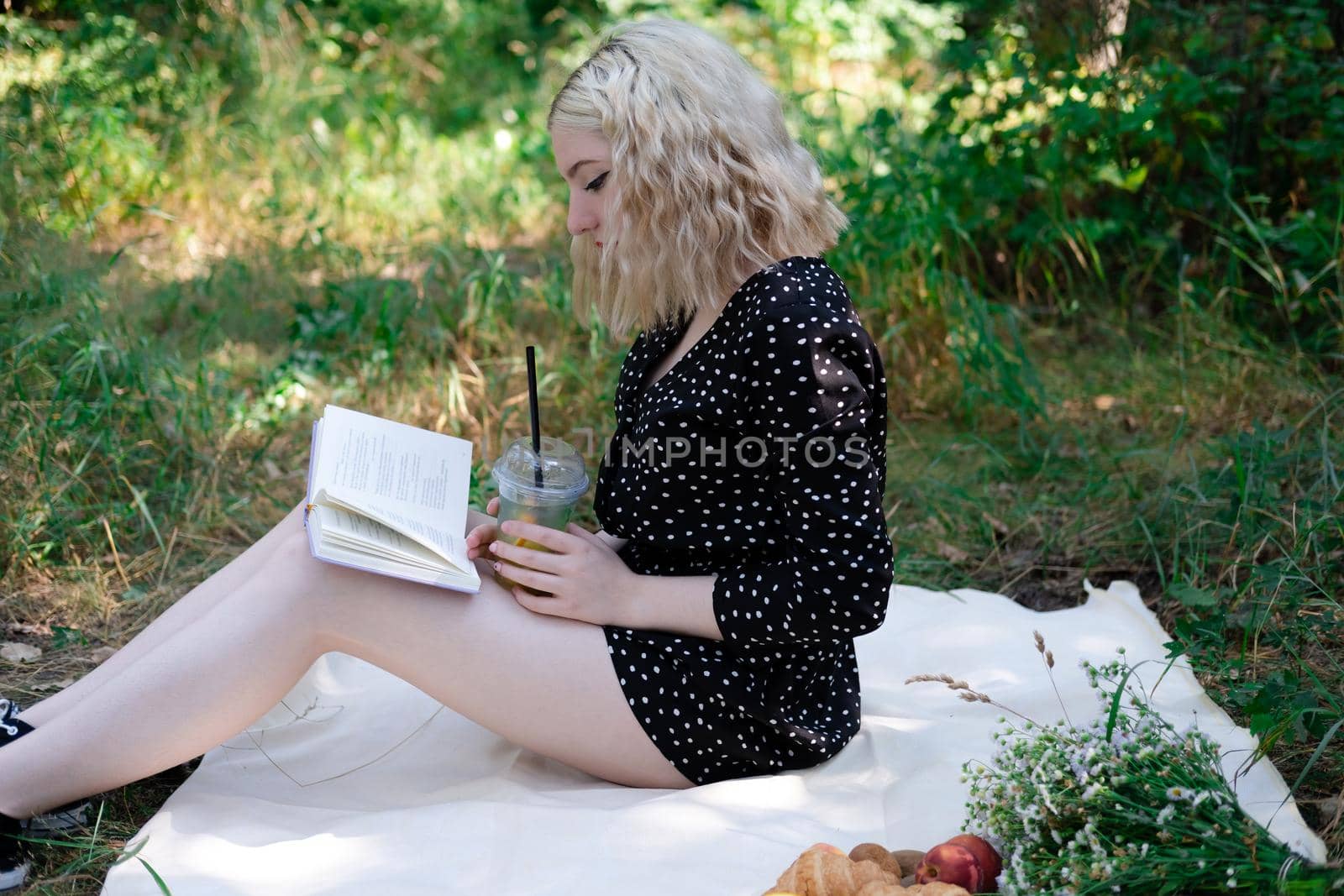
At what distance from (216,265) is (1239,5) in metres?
3.67

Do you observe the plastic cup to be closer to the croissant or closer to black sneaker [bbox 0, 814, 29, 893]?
the croissant

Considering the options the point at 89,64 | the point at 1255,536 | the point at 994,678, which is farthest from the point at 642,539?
the point at 89,64

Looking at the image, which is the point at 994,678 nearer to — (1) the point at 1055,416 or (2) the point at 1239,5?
(1) the point at 1055,416

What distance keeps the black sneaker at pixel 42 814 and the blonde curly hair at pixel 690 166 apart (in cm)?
121

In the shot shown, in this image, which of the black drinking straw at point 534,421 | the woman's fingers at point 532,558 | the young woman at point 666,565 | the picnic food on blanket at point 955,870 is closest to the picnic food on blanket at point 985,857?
the picnic food on blanket at point 955,870

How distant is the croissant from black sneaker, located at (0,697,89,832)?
115cm

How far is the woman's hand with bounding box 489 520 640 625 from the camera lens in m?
1.96

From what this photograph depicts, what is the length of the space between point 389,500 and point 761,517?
59cm

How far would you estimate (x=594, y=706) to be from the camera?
6.40 ft

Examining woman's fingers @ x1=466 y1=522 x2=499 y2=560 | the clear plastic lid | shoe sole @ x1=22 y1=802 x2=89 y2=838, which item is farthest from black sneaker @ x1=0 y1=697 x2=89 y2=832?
the clear plastic lid

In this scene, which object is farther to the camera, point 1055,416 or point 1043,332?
point 1043,332

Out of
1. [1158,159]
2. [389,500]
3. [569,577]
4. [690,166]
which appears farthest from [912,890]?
[1158,159]

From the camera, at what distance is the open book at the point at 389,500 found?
1839mm

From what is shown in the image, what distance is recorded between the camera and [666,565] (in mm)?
2080
